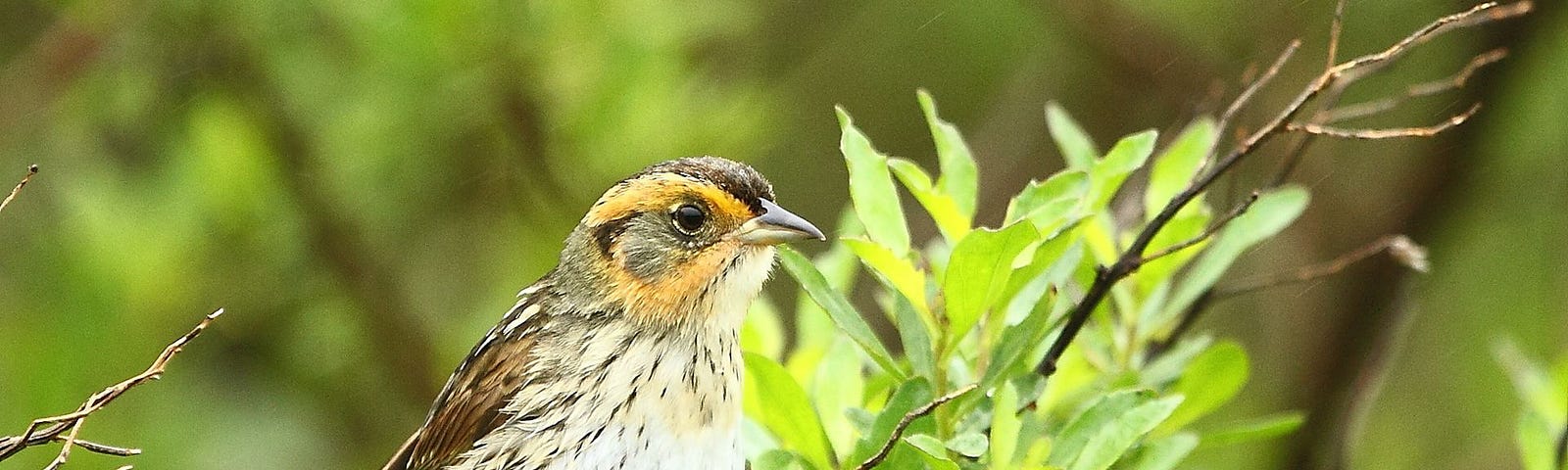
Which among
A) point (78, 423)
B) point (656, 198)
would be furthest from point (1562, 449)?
point (78, 423)

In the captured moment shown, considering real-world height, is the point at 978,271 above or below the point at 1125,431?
above

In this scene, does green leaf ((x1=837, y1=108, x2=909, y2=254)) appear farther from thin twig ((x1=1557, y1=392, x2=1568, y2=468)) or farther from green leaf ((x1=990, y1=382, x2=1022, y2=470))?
thin twig ((x1=1557, y1=392, x2=1568, y2=468))

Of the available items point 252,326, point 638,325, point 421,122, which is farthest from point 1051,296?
point 252,326

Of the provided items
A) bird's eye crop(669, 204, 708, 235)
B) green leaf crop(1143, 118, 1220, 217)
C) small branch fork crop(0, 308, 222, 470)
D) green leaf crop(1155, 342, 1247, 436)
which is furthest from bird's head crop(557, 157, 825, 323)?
small branch fork crop(0, 308, 222, 470)

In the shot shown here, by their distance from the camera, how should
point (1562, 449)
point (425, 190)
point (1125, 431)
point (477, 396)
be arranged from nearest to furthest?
point (1125, 431), point (1562, 449), point (477, 396), point (425, 190)

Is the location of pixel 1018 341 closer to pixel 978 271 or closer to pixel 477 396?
pixel 978 271

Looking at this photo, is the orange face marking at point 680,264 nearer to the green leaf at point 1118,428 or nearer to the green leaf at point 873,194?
the green leaf at point 873,194

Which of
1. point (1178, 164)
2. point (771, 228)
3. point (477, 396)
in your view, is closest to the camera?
point (1178, 164)
